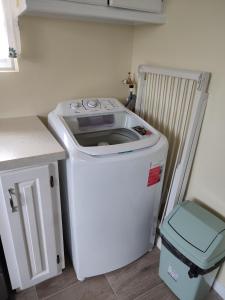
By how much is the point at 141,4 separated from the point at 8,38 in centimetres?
83

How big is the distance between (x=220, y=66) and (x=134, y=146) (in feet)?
2.09

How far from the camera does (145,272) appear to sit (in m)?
1.64

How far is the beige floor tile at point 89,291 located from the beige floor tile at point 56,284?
32 mm

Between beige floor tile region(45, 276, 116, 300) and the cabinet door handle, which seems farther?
beige floor tile region(45, 276, 116, 300)

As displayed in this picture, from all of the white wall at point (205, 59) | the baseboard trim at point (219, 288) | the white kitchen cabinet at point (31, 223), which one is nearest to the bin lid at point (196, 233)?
the white wall at point (205, 59)

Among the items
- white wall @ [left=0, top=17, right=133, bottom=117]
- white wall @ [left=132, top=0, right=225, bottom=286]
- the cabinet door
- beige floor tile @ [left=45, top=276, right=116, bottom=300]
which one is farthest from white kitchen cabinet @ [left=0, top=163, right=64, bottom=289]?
white wall @ [left=132, top=0, right=225, bottom=286]

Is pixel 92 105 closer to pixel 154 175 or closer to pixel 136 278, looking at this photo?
pixel 154 175

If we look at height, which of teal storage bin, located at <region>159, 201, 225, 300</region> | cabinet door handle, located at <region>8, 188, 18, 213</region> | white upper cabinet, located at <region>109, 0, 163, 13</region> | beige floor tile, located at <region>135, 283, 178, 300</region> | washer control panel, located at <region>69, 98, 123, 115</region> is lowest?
beige floor tile, located at <region>135, 283, 178, 300</region>

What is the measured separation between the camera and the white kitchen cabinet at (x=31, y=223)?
1141 millimetres

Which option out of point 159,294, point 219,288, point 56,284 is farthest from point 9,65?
point 219,288

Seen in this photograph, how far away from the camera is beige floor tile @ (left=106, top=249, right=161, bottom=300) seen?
150 cm

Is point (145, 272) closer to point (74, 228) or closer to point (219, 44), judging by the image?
point (74, 228)

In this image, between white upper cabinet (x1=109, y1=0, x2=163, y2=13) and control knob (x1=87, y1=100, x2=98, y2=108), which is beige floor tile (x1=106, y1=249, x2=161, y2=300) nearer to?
control knob (x1=87, y1=100, x2=98, y2=108)

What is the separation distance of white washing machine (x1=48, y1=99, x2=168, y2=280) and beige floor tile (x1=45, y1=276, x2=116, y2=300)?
0.07m
